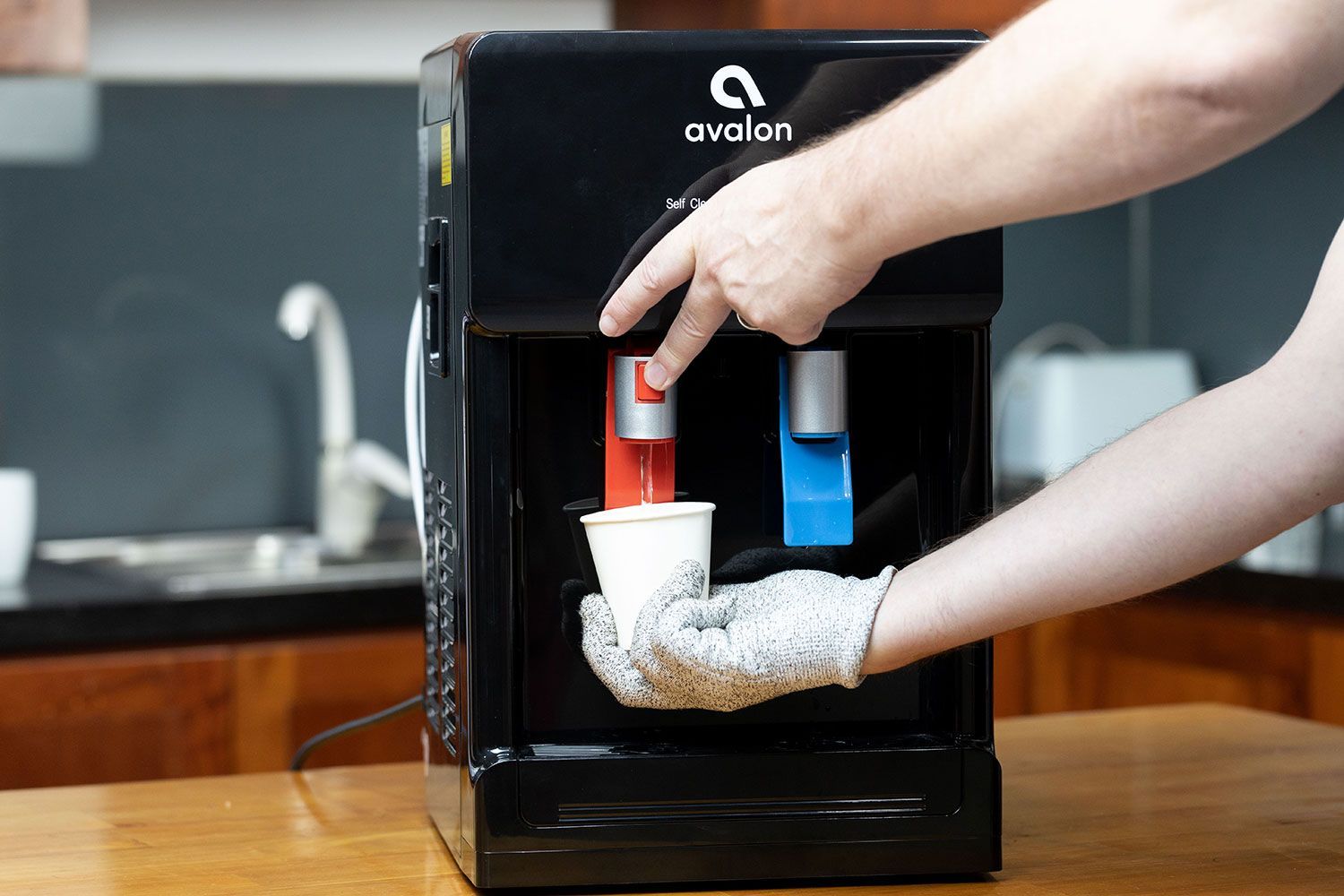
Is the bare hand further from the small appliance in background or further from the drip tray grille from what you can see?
the small appliance in background

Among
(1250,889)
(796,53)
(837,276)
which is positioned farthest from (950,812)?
(796,53)

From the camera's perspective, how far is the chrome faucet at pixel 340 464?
215 centimetres

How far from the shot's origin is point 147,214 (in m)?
2.19

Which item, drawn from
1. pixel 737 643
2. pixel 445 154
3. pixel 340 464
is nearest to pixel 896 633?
pixel 737 643

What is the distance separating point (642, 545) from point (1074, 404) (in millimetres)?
1891

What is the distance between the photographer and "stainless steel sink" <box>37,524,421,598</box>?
6.75 feet

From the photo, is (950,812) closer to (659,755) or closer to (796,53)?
(659,755)

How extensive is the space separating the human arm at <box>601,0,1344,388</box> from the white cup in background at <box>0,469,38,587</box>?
1315 millimetres

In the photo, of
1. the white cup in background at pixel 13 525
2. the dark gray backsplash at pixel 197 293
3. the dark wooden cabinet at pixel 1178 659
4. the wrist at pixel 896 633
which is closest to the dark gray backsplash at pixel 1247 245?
the dark gray backsplash at pixel 197 293

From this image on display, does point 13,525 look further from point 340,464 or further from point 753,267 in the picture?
point 753,267

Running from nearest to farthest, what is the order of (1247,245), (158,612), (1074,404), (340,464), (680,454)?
(680,454), (158,612), (340,464), (1074,404), (1247,245)

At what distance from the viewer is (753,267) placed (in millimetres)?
728

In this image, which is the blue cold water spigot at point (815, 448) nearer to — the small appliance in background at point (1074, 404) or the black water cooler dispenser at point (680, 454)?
the black water cooler dispenser at point (680, 454)

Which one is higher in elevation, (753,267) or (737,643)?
(753,267)
